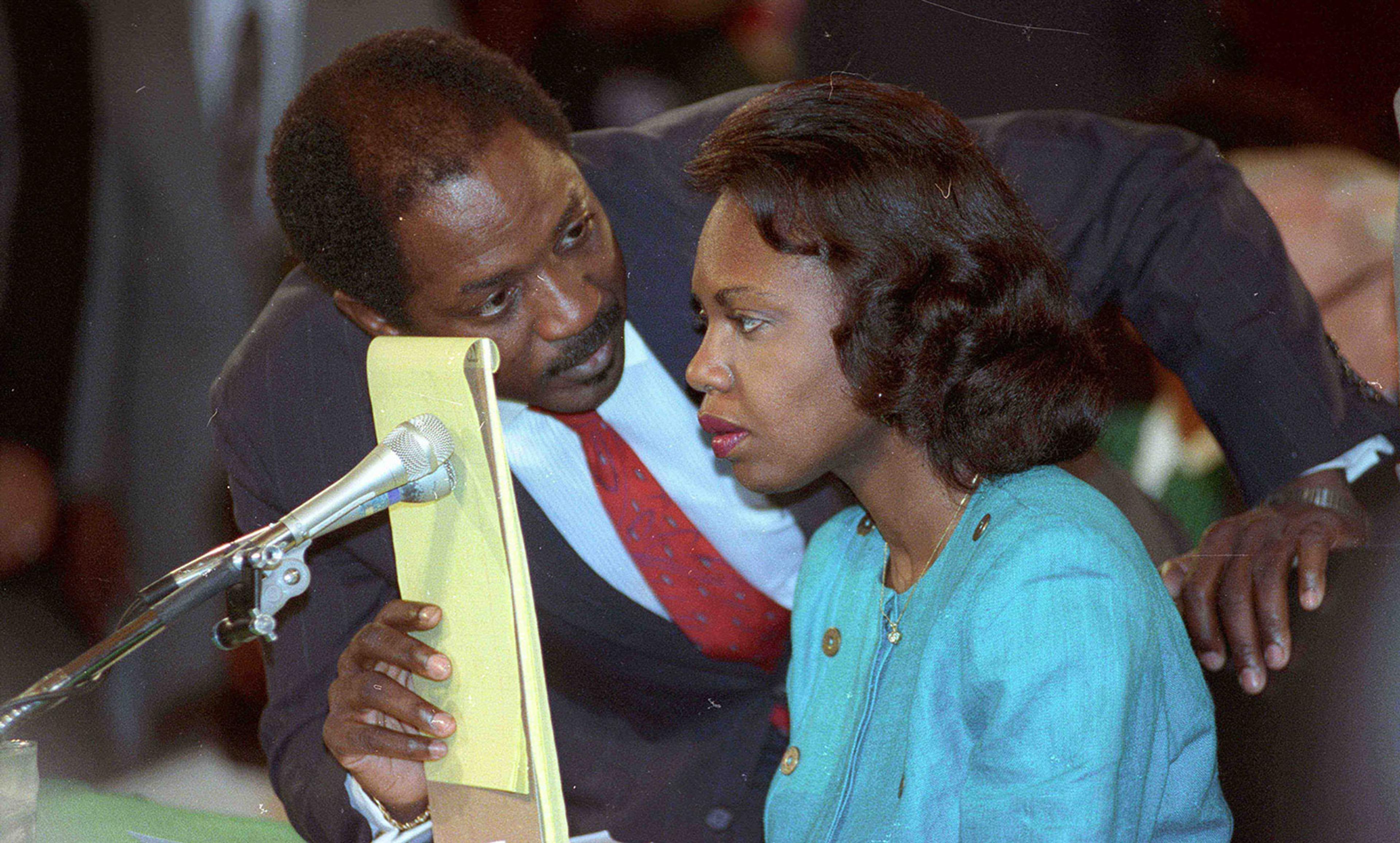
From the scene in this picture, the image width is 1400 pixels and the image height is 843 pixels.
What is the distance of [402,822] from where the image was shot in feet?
4.14

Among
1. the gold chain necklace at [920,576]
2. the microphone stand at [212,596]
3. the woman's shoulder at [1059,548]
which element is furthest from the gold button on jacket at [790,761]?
the microphone stand at [212,596]

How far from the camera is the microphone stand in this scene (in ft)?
3.13

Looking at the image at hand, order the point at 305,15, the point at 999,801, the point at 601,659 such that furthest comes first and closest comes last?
the point at 601,659
the point at 305,15
the point at 999,801

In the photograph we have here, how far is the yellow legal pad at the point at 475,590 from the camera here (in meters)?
0.97

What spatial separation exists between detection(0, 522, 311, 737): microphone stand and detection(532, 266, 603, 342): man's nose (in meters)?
0.41

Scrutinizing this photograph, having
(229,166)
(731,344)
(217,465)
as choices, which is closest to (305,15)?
(229,166)

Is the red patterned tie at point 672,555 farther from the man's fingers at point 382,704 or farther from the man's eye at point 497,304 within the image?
the man's fingers at point 382,704

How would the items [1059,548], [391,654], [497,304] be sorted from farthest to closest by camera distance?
[497,304], [391,654], [1059,548]

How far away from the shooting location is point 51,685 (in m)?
1.03

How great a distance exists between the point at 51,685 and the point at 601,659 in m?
0.60

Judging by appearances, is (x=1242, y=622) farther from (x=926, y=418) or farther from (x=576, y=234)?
(x=576, y=234)

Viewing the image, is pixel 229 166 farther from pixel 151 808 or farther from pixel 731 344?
pixel 151 808

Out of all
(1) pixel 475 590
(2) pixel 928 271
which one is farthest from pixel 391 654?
(2) pixel 928 271

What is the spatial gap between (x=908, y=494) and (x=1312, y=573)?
1.26 feet
